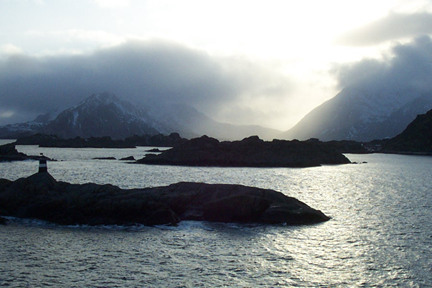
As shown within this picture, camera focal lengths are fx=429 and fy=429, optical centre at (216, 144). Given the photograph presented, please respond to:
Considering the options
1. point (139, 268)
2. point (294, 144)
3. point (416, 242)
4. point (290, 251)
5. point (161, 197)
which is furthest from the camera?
point (294, 144)

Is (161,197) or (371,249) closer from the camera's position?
(371,249)

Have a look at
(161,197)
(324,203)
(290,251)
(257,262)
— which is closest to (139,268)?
(257,262)

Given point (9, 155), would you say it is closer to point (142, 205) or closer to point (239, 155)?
point (239, 155)

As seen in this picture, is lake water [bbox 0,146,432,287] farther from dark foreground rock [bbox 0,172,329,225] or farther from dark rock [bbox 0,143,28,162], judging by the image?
dark rock [bbox 0,143,28,162]

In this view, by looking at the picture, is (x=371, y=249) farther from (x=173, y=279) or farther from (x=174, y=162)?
(x=174, y=162)

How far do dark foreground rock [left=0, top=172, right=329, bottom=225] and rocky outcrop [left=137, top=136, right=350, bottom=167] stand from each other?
8224 cm

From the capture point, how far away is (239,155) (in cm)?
12581

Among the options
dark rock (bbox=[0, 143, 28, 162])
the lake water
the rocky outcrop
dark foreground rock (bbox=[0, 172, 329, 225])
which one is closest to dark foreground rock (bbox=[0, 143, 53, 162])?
dark rock (bbox=[0, 143, 28, 162])

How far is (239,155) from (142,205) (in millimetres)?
90564

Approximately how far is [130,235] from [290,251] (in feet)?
38.2

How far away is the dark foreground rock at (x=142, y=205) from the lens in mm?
35844

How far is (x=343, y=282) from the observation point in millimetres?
22281

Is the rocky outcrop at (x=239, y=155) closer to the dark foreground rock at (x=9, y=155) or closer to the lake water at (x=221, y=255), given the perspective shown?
the dark foreground rock at (x=9, y=155)

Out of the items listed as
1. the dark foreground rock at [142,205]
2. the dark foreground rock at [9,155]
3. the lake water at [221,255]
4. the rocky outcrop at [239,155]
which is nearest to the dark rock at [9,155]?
the dark foreground rock at [9,155]
